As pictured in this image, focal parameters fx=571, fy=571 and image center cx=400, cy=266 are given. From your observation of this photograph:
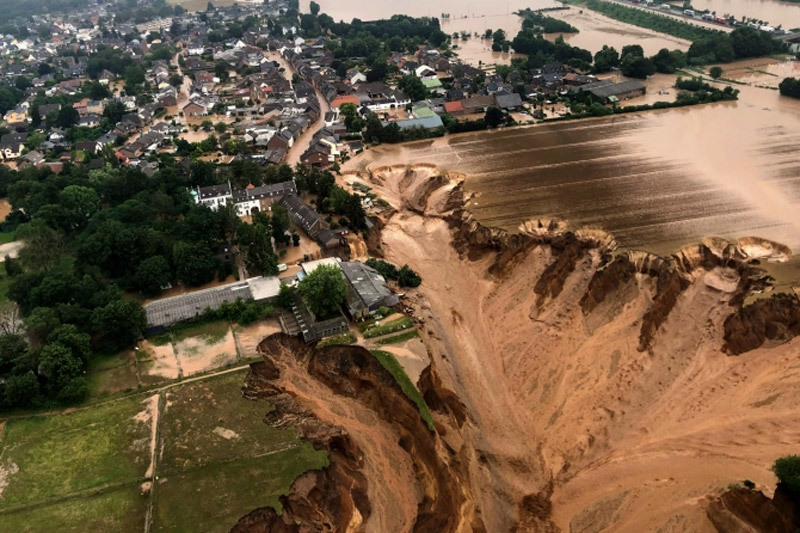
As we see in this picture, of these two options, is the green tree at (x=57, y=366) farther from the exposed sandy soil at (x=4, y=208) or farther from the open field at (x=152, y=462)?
the exposed sandy soil at (x=4, y=208)

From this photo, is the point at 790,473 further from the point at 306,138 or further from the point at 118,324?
the point at 306,138

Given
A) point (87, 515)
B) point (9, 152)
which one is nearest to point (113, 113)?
point (9, 152)

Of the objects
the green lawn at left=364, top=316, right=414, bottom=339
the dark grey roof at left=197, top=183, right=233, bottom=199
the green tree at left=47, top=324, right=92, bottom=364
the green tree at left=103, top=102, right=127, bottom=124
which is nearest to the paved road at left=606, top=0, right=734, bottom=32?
the dark grey roof at left=197, top=183, right=233, bottom=199

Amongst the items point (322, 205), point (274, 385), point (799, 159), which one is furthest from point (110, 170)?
point (799, 159)

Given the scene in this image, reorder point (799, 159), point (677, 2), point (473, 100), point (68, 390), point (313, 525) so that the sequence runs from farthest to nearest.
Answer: point (677, 2) → point (473, 100) → point (799, 159) → point (68, 390) → point (313, 525)

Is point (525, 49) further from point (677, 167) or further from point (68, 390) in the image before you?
point (68, 390)
